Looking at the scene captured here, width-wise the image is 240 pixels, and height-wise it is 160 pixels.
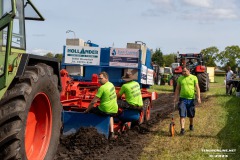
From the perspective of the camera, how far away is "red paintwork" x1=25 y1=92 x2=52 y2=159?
14.9 ft

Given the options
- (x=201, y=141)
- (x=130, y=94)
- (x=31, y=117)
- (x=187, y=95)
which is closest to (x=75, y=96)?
(x=130, y=94)

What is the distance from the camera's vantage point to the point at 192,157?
667 centimetres

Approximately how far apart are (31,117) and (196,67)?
1694cm

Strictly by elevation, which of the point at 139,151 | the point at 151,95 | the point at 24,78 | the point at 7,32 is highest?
the point at 7,32

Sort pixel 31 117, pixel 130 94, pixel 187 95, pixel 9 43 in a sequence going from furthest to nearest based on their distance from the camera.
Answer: pixel 187 95 → pixel 130 94 → pixel 31 117 → pixel 9 43

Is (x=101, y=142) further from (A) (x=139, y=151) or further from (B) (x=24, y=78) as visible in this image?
(B) (x=24, y=78)

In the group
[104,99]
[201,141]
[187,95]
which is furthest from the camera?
[187,95]

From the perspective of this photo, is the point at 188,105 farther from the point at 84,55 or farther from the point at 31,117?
the point at 31,117

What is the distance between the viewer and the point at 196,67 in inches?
813

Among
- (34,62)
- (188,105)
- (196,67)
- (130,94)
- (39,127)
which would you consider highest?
(34,62)

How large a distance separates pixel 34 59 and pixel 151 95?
6.73 m

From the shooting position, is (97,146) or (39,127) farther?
(97,146)

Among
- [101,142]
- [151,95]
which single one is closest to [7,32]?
[101,142]

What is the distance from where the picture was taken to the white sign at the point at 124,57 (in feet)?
34.2
